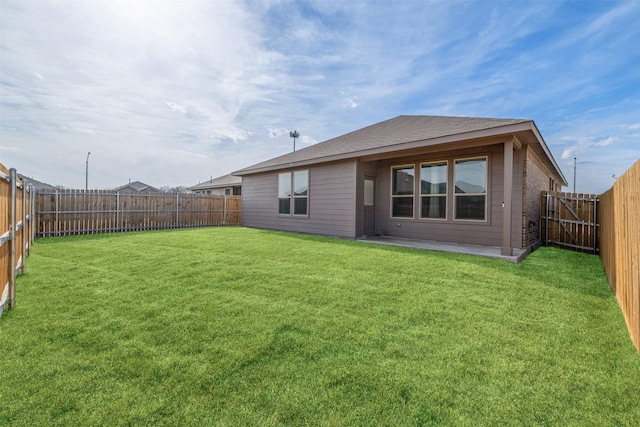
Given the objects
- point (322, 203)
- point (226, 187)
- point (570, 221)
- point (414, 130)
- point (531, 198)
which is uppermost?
point (414, 130)

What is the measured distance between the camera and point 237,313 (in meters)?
2.88

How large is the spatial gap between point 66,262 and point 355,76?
1029 centimetres

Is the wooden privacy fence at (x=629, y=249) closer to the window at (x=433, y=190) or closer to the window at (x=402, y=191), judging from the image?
the window at (x=433, y=190)

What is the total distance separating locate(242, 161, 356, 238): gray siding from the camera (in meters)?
8.52

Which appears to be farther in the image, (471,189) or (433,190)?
(433,190)

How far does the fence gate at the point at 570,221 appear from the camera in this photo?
7.18 metres

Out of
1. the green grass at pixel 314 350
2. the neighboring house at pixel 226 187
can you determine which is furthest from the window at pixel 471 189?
the neighboring house at pixel 226 187

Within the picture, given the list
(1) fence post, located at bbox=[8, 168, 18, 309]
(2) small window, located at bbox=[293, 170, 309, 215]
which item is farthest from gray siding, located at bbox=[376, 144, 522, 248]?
(1) fence post, located at bbox=[8, 168, 18, 309]

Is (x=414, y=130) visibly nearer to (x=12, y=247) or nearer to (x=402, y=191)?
(x=402, y=191)

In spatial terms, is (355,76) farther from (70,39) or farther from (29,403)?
(29,403)

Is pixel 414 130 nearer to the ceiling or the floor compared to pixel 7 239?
nearer to the ceiling

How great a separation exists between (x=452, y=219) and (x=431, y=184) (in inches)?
44.5

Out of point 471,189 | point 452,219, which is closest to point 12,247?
point 452,219

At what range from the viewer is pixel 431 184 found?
25.7 ft
